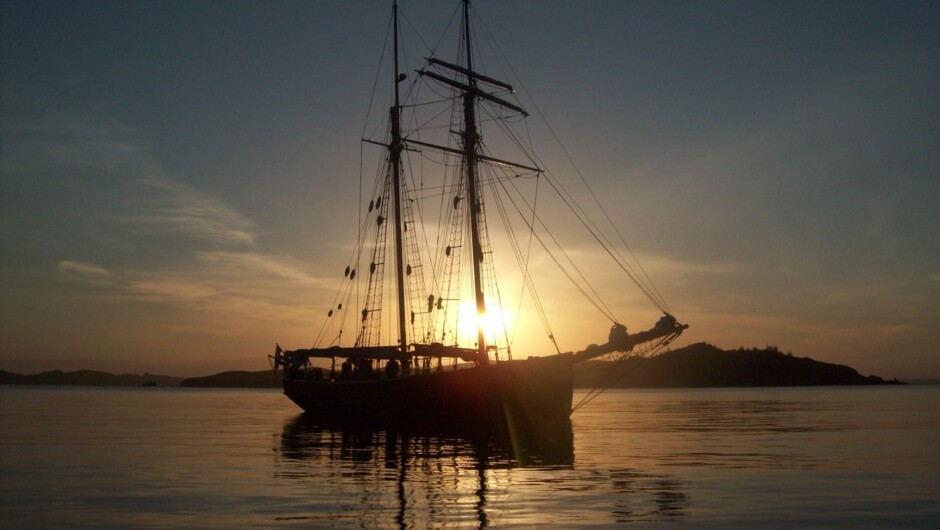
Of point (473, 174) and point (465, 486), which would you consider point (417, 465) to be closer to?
point (465, 486)

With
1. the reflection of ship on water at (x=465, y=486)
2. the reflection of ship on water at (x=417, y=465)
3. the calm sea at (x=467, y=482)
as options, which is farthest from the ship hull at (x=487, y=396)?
the reflection of ship on water at (x=465, y=486)

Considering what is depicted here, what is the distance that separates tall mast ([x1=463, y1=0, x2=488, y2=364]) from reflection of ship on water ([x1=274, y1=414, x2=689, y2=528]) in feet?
45.2

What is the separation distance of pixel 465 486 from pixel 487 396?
84.4ft

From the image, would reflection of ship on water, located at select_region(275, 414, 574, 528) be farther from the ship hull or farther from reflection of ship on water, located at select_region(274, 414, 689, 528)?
the ship hull

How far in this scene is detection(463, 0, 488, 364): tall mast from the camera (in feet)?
178

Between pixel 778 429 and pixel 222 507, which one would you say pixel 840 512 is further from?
pixel 778 429

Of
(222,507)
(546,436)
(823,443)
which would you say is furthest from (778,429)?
(222,507)

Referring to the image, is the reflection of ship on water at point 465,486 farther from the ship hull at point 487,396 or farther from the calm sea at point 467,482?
the ship hull at point 487,396

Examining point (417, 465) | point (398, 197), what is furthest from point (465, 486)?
point (398, 197)

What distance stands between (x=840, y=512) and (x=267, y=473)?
18.8m

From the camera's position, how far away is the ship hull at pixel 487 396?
50000 mm

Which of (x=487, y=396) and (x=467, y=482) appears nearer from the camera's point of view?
(x=467, y=482)

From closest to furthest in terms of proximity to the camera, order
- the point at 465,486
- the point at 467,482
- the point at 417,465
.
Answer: the point at 465,486 → the point at 467,482 → the point at 417,465

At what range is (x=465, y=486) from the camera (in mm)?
24547
